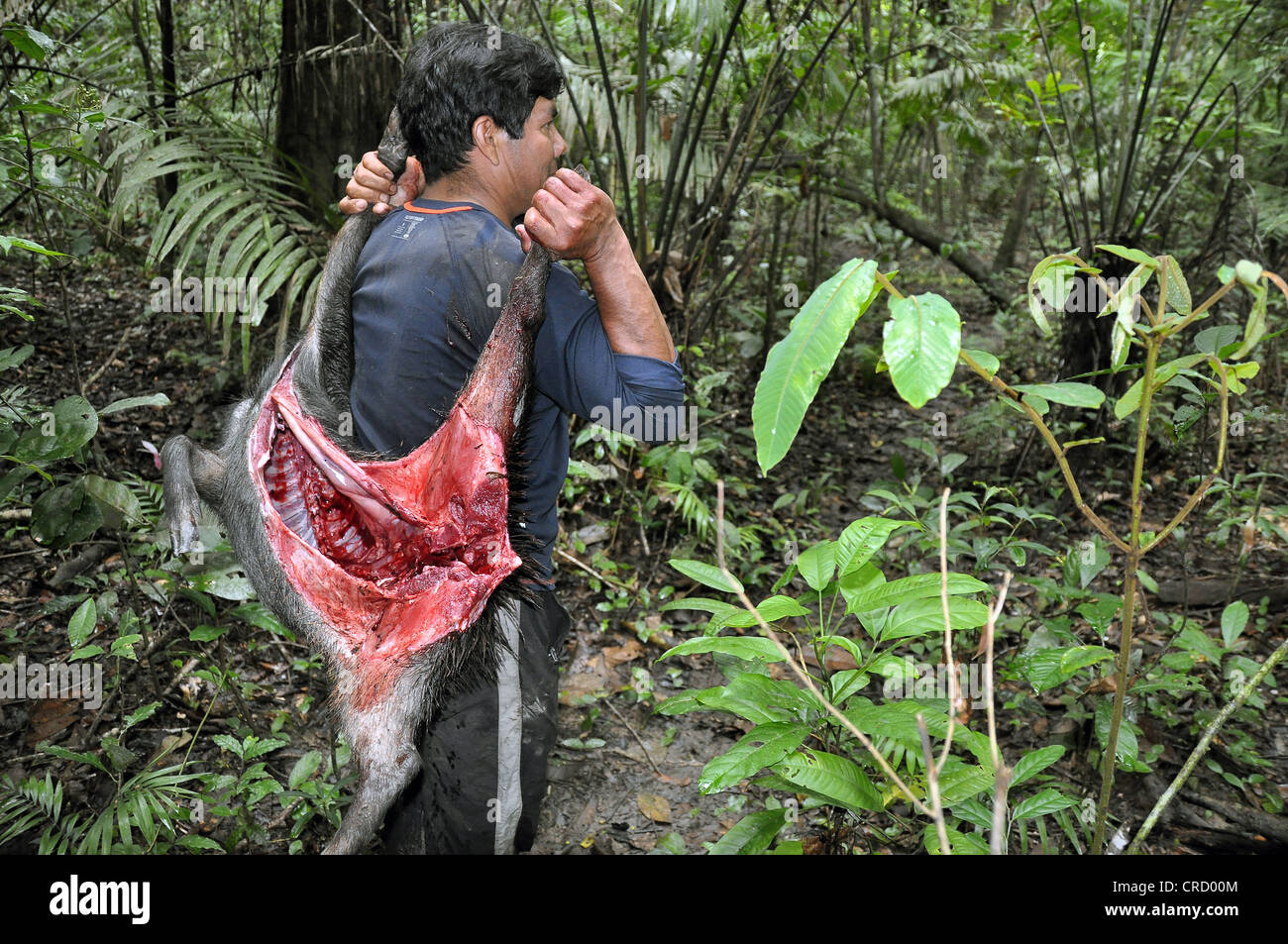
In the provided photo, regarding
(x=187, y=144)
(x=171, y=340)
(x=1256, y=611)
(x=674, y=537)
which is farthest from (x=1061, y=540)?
(x=171, y=340)

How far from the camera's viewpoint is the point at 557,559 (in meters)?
3.89

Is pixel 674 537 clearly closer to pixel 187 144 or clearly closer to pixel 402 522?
pixel 402 522

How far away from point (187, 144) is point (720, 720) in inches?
129

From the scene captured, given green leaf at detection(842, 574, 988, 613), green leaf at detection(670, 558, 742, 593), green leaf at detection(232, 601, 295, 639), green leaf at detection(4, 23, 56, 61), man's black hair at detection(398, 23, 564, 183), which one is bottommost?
green leaf at detection(232, 601, 295, 639)

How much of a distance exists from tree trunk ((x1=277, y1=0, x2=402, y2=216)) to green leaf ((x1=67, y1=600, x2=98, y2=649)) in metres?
2.33

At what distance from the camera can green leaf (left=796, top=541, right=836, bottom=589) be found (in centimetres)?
165

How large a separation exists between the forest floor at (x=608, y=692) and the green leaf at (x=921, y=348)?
1361 mm

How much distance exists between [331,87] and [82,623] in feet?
9.84

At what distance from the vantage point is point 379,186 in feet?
7.07

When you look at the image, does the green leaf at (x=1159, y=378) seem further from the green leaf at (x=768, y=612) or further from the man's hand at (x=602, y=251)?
the man's hand at (x=602, y=251)

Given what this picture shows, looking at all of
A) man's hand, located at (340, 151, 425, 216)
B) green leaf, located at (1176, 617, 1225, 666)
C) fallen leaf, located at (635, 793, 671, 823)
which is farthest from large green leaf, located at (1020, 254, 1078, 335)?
fallen leaf, located at (635, 793, 671, 823)

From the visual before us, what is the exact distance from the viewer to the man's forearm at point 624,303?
1.76 meters

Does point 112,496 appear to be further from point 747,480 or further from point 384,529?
point 747,480

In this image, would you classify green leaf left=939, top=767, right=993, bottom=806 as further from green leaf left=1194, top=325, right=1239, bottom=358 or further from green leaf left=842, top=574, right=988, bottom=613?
green leaf left=1194, top=325, right=1239, bottom=358
